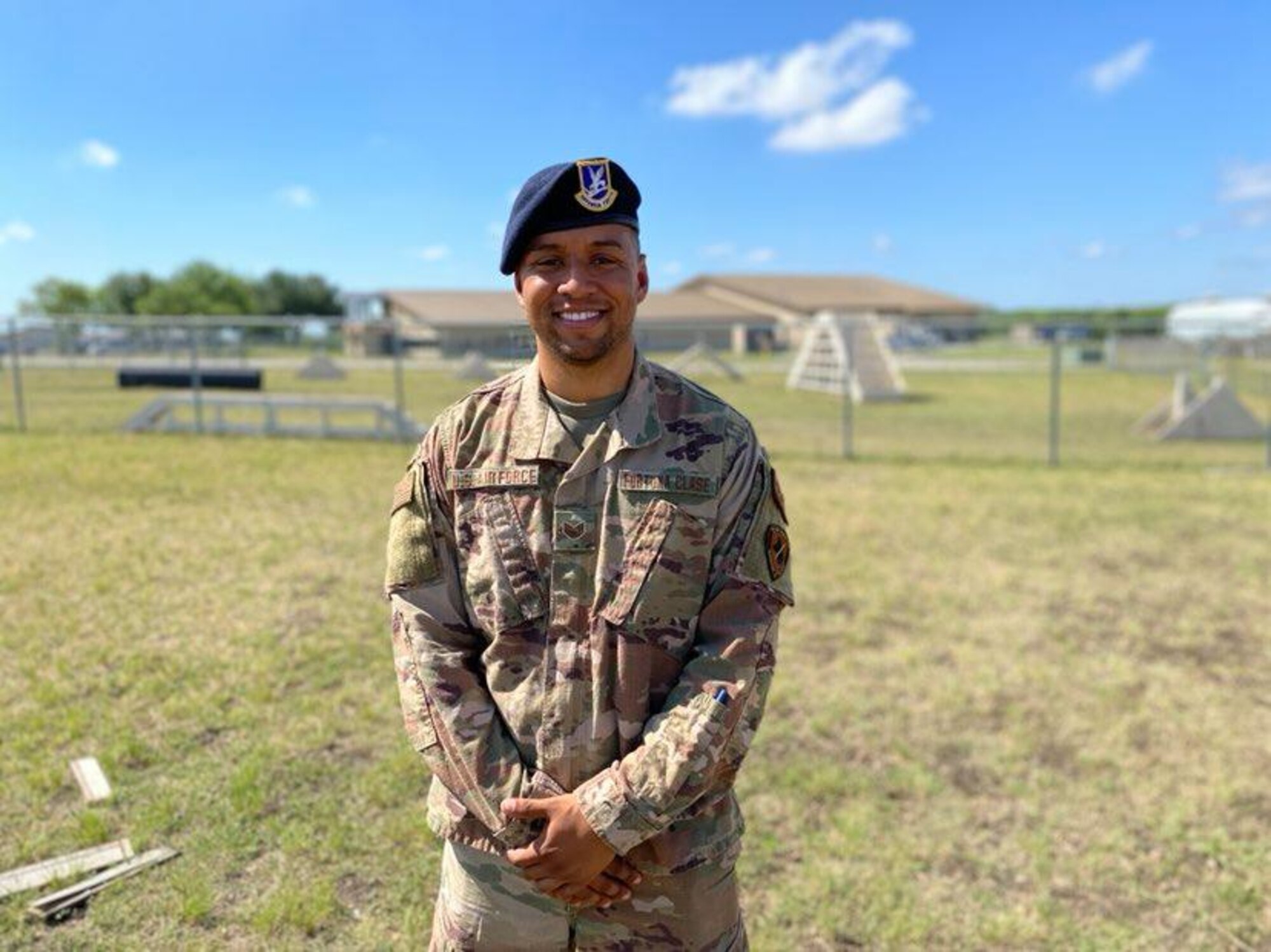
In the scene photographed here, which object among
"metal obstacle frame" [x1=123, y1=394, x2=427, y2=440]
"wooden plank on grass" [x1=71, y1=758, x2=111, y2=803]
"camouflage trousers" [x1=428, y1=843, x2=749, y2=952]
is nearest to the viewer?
"camouflage trousers" [x1=428, y1=843, x2=749, y2=952]

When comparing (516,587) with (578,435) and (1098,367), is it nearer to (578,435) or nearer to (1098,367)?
(578,435)

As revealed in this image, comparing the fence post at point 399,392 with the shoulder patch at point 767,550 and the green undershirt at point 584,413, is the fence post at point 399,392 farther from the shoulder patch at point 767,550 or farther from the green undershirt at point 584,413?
the shoulder patch at point 767,550

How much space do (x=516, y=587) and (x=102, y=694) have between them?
11.4ft

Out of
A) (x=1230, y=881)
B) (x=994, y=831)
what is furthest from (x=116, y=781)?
(x=1230, y=881)

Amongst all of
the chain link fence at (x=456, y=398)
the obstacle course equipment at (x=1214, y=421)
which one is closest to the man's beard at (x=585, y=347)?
the chain link fence at (x=456, y=398)

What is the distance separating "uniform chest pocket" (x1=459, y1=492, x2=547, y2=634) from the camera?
1707 millimetres

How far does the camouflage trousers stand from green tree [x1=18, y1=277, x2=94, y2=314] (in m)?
73.2

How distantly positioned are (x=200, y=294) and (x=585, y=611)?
71.8 meters

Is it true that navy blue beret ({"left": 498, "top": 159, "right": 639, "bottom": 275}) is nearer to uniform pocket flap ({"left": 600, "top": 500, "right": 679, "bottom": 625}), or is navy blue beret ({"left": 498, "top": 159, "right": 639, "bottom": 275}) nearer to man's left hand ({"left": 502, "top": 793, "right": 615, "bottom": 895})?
uniform pocket flap ({"left": 600, "top": 500, "right": 679, "bottom": 625})

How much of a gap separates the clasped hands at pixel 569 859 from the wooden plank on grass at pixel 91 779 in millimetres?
2510

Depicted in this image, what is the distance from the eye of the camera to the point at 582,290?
64.1 inches

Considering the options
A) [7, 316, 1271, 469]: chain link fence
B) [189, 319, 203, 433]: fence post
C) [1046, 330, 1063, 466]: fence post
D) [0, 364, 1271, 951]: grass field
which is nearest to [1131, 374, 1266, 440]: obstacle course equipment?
[7, 316, 1271, 469]: chain link fence

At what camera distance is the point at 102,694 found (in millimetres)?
4258

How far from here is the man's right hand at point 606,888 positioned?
→ 5.35 ft
